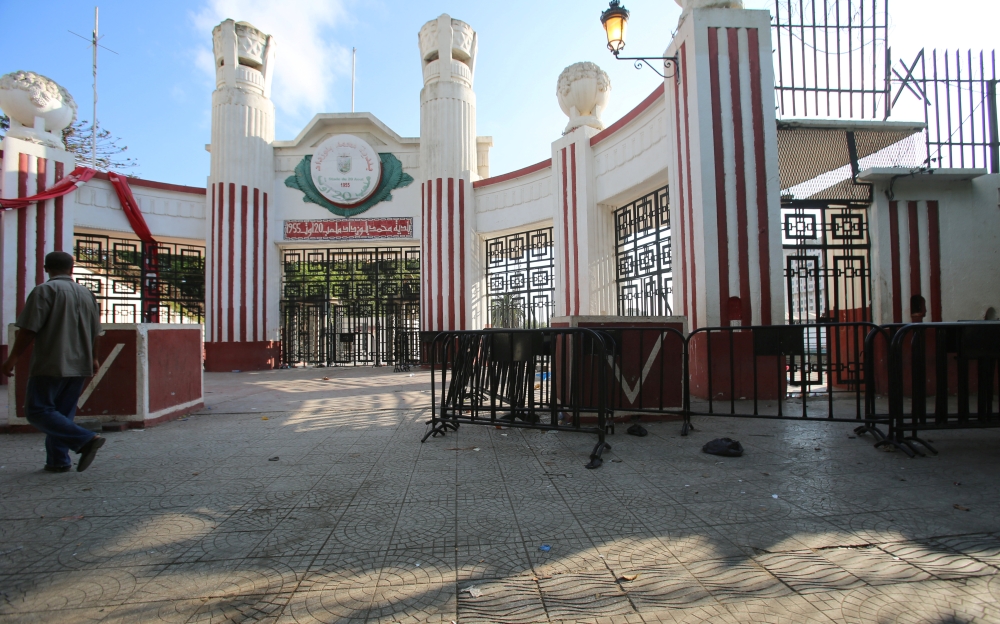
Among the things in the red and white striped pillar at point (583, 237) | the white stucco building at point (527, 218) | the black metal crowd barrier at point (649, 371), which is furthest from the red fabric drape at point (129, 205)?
the black metal crowd barrier at point (649, 371)

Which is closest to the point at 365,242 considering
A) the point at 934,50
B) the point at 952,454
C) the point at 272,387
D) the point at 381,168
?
the point at 381,168

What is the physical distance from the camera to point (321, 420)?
650 cm

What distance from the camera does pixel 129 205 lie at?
14281 mm

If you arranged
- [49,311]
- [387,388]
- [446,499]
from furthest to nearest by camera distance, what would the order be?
[387,388]
[49,311]
[446,499]

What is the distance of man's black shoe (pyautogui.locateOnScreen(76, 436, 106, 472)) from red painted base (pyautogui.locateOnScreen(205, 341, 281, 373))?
12.0m

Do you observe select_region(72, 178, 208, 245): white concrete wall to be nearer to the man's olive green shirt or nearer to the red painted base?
the red painted base

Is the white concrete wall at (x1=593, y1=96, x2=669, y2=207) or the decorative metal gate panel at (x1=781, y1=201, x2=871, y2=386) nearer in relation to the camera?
the decorative metal gate panel at (x1=781, y1=201, x2=871, y2=386)

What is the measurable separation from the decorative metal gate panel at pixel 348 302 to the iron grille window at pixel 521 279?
247cm

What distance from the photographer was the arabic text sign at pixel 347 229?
16.1m

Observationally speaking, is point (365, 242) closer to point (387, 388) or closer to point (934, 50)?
point (387, 388)

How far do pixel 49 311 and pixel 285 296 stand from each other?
41.5 ft

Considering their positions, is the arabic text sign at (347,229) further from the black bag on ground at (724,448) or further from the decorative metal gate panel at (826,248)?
the black bag on ground at (724,448)

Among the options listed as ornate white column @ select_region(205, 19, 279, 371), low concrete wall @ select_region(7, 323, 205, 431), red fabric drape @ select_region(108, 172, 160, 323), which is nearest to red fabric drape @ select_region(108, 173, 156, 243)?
red fabric drape @ select_region(108, 172, 160, 323)

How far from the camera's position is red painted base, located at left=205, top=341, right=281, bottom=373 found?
15.3 meters
